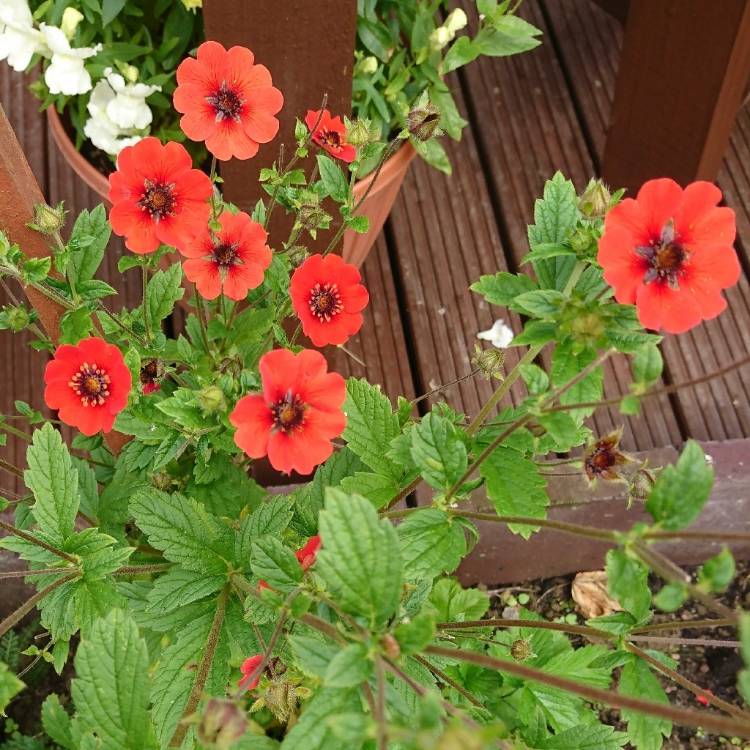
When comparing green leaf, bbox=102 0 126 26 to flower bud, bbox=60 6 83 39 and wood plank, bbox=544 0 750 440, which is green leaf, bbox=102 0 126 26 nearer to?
flower bud, bbox=60 6 83 39

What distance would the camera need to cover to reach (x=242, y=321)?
917 millimetres

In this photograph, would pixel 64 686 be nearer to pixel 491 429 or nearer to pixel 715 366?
pixel 491 429

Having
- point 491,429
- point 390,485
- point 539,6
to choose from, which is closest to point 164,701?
point 390,485

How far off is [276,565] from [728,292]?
3.55ft

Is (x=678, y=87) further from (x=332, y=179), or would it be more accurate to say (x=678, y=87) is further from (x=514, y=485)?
(x=514, y=485)

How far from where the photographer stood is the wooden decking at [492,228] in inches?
53.7

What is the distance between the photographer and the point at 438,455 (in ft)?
2.24

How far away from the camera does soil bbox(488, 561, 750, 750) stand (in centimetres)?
129

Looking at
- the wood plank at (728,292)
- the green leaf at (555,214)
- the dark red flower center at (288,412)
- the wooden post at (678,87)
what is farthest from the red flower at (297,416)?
the wood plank at (728,292)

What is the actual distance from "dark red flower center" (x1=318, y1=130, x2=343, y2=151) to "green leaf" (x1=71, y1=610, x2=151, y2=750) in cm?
48

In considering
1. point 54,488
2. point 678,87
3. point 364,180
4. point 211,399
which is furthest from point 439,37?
point 54,488

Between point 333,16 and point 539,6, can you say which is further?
point 539,6

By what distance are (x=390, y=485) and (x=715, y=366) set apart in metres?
0.79

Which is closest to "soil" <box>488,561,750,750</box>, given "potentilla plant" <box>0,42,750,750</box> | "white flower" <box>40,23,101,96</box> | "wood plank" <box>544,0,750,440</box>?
"wood plank" <box>544,0,750,440</box>
